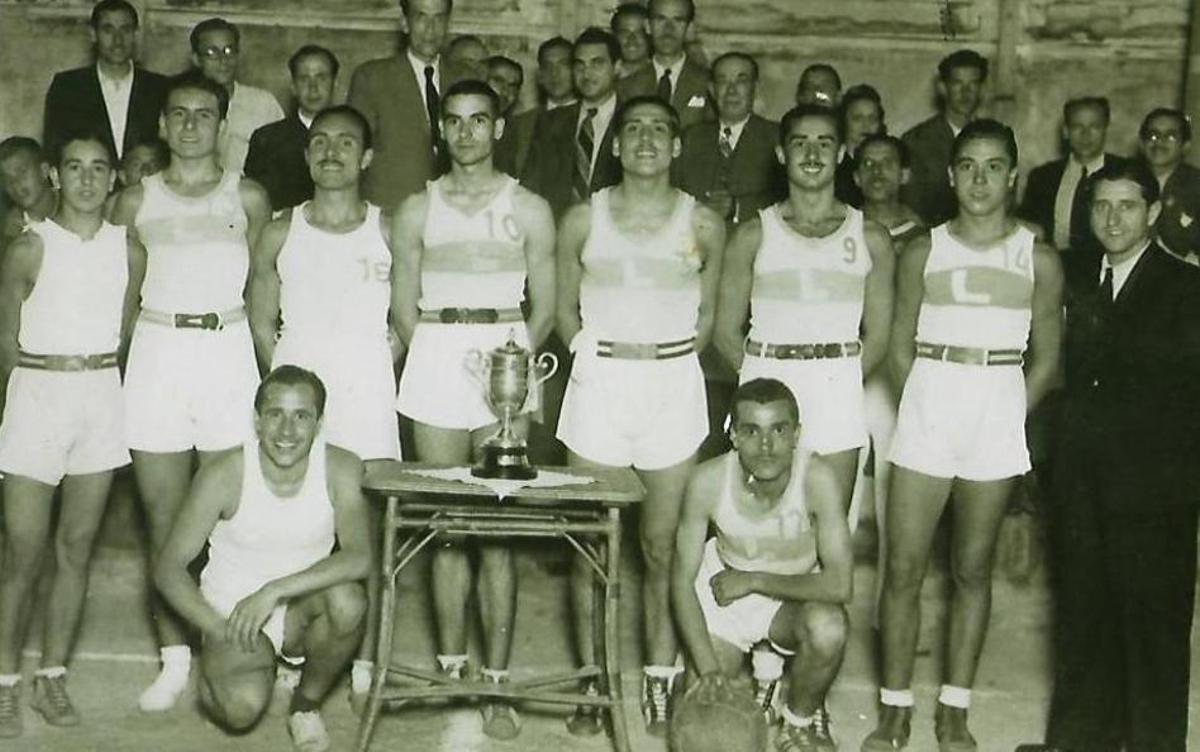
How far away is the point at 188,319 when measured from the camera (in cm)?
527

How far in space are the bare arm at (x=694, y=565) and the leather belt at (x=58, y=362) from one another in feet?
6.47

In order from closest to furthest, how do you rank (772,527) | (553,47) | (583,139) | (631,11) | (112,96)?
(772,527) < (583,139) < (631,11) < (112,96) < (553,47)

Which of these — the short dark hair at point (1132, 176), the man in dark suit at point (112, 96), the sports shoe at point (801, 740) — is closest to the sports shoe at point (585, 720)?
the sports shoe at point (801, 740)

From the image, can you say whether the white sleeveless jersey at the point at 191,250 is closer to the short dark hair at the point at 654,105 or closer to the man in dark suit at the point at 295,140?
the short dark hair at the point at 654,105

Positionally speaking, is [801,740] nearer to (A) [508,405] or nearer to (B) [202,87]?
(A) [508,405]

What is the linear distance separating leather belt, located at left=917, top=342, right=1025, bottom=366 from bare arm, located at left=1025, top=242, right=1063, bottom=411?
92mm

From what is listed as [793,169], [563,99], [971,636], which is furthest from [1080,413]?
[563,99]

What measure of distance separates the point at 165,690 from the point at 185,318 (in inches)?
49.6

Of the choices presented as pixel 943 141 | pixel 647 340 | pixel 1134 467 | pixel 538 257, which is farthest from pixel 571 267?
pixel 943 141

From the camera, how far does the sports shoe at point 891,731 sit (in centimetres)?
521

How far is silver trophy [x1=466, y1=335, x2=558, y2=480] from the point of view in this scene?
4816 mm

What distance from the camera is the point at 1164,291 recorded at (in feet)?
15.4

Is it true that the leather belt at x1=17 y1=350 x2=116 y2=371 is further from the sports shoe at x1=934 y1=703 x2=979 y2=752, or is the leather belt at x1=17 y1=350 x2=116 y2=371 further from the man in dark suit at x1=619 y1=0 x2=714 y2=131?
the sports shoe at x1=934 y1=703 x2=979 y2=752

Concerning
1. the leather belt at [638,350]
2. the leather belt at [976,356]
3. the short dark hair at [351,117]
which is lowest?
the leather belt at [638,350]
